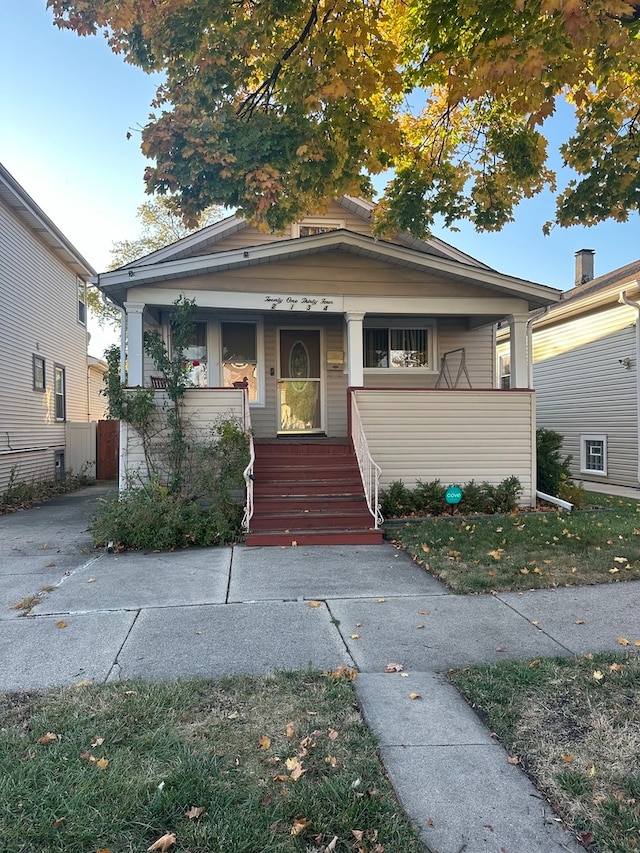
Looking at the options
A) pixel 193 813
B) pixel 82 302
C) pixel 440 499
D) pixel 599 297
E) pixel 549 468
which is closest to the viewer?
pixel 193 813

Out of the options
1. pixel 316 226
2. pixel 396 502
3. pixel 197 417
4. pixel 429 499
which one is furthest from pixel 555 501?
pixel 316 226

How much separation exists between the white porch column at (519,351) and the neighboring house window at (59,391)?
1272cm

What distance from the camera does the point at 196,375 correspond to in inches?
411

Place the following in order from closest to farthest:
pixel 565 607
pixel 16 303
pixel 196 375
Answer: pixel 565 607
pixel 196 375
pixel 16 303

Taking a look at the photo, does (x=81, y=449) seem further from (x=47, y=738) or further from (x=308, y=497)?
(x=47, y=738)

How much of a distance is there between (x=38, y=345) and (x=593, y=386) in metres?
15.1

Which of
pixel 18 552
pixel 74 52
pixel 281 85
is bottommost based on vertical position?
pixel 18 552

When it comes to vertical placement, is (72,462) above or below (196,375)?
below

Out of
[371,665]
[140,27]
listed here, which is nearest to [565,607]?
[371,665]

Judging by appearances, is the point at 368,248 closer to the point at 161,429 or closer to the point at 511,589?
the point at 161,429

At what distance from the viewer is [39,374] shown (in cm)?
1434

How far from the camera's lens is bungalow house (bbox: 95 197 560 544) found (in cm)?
820

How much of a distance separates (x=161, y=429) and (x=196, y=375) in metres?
2.47

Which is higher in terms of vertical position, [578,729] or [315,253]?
[315,253]
